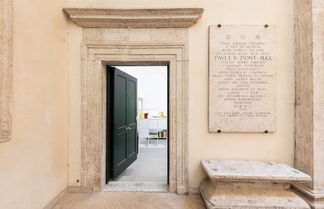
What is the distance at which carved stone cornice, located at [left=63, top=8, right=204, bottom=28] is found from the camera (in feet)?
8.40

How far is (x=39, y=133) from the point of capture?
2113 millimetres

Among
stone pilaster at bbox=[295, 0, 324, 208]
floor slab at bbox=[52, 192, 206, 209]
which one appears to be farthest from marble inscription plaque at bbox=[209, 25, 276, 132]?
floor slab at bbox=[52, 192, 206, 209]

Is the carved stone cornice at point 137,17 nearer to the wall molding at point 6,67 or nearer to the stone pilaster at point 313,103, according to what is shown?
the wall molding at point 6,67

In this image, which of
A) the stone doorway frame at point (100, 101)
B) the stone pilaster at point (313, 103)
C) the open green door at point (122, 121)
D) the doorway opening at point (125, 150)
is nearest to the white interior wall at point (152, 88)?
the doorway opening at point (125, 150)

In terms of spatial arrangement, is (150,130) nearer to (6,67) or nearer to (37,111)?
(37,111)

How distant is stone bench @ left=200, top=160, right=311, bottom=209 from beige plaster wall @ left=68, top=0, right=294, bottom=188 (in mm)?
365

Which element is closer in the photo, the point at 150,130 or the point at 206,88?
the point at 206,88

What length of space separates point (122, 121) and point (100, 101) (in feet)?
3.16

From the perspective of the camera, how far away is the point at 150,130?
767 cm

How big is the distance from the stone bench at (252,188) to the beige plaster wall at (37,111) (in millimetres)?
1934

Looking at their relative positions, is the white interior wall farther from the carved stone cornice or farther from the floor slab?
the floor slab

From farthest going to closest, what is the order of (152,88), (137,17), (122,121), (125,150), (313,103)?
(152,88), (125,150), (122,121), (137,17), (313,103)

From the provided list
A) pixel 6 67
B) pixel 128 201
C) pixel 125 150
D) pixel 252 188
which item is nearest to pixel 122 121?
pixel 125 150

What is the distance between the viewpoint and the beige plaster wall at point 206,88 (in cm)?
266
